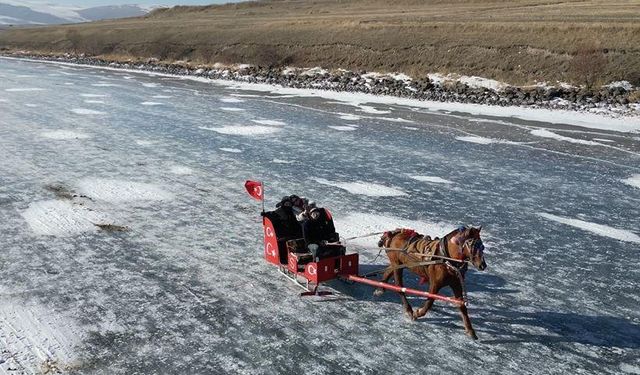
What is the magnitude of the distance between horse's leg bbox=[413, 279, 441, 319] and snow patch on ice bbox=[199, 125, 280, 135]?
1246 centimetres

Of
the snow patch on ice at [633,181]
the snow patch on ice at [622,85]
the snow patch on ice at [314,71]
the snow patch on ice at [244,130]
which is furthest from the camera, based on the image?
the snow patch on ice at [314,71]

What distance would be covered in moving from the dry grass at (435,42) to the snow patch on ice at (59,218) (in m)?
27.0

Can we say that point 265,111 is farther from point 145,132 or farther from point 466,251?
point 466,251

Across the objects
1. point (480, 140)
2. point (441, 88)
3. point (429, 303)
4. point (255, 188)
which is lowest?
point (429, 303)

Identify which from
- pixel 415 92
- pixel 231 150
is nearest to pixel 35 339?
pixel 231 150

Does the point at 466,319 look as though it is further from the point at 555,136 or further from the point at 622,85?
the point at 622,85

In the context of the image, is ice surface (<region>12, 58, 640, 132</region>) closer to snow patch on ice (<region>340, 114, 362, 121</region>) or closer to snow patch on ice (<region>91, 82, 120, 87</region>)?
snow patch on ice (<region>340, 114, 362, 121</region>)

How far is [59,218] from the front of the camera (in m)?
8.78

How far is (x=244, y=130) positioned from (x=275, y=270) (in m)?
11.4

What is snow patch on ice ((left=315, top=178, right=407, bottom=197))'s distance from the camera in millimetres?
10977

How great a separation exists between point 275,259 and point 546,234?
4707 millimetres

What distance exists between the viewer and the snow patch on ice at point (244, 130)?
1759 centimetres

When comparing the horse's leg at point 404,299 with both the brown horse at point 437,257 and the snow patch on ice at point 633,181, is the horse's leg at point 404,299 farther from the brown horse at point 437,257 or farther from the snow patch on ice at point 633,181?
the snow patch on ice at point 633,181

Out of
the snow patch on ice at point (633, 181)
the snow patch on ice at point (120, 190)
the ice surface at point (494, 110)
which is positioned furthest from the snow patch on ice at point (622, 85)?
the snow patch on ice at point (120, 190)
